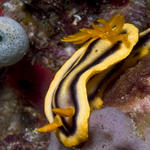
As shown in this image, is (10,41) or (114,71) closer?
(10,41)

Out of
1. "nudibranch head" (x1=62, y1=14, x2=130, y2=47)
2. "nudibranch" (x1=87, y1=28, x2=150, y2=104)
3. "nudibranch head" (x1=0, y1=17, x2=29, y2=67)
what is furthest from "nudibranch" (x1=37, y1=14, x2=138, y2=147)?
"nudibranch head" (x1=0, y1=17, x2=29, y2=67)

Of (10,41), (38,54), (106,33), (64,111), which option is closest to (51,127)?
(64,111)

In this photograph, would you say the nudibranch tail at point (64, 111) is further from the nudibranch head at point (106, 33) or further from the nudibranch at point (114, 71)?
the nudibranch head at point (106, 33)

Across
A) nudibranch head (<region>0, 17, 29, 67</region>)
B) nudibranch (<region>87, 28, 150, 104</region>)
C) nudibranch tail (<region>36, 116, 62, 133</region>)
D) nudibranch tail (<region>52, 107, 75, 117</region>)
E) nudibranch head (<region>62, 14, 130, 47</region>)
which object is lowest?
nudibranch (<region>87, 28, 150, 104</region>)

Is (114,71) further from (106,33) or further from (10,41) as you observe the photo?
(10,41)

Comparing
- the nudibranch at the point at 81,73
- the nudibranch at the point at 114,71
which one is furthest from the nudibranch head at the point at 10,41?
the nudibranch at the point at 114,71

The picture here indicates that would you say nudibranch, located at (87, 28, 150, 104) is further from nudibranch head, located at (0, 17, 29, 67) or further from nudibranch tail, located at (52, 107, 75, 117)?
nudibranch head, located at (0, 17, 29, 67)
